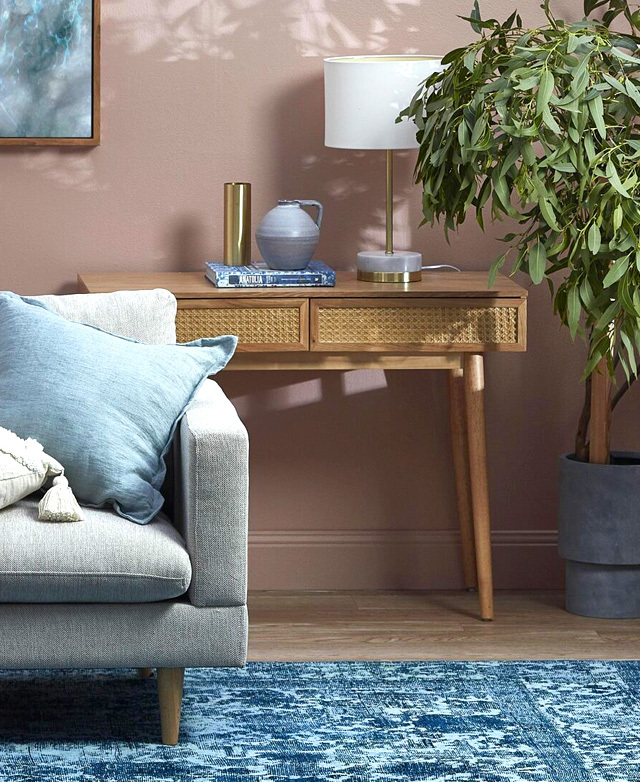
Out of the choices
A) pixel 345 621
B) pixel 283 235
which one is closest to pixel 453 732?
pixel 345 621

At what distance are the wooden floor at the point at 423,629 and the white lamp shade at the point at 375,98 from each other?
4.12 feet

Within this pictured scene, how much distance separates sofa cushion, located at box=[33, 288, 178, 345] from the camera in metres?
2.79

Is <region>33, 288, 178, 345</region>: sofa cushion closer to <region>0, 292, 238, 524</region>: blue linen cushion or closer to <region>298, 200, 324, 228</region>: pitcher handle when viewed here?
<region>0, 292, 238, 524</region>: blue linen cushion

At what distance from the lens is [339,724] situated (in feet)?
8.39

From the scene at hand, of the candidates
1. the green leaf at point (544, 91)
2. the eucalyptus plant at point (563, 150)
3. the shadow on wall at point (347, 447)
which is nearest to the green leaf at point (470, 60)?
the eucalyptus plant at point (563, 150)

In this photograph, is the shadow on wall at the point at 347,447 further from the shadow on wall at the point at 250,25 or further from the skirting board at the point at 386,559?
the shadow on wall at the point at 250,25

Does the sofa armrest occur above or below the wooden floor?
above

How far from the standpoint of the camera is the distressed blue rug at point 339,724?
2338 mm

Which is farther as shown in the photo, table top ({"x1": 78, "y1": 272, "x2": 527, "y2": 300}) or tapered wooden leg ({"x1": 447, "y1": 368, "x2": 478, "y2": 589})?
tapered wooden leg ({"x1": 447, "y1": 368, "x2": 478, "y2": 589})

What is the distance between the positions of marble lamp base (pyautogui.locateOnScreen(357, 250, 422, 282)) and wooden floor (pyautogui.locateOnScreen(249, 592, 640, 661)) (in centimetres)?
92

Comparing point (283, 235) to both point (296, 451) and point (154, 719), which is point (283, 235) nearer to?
point (296, 451)

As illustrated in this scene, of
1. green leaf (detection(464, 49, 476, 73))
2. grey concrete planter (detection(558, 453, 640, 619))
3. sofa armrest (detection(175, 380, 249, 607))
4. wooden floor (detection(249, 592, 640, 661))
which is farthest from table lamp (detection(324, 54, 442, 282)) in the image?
sofa armrest (detection(175, 380, 249, 607))

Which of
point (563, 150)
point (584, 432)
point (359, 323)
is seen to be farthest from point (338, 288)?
point (584, 432)

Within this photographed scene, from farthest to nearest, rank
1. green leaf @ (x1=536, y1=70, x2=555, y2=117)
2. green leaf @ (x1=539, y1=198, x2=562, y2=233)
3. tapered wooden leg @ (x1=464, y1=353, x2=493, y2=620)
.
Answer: tapered wooden leg @ (x1=464, y1=353, x2=493, y2=620) < green leaf @ (x1=539, y1=198, x2=562, y2=233) < green leaf @ (x1=536, y1=70, x2=555, y2=117)
